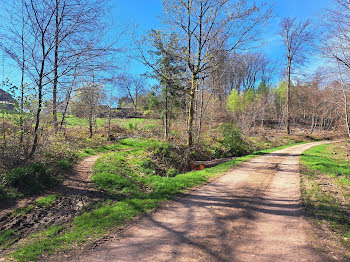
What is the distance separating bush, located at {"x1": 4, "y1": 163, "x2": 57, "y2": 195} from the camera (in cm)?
544

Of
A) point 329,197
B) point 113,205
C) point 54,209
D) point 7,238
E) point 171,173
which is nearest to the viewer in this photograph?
point 7,238

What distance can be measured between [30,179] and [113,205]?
2.95 metres

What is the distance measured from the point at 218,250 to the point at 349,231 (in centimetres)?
288

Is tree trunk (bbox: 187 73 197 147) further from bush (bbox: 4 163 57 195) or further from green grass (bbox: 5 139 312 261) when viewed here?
bush (bbox: 4 163 57 195)

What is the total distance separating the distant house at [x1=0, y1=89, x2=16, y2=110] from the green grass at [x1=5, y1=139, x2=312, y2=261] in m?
3.53

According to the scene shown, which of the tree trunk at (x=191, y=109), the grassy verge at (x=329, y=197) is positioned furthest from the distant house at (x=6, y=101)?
the grassy verge at (x=329, y=197)

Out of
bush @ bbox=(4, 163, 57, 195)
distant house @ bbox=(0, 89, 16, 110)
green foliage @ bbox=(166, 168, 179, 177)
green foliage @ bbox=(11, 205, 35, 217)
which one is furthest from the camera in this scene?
green foliage @ bbox=(166, 168, 179, 177)

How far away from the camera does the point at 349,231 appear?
3785mm

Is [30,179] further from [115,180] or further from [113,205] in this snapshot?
[113,205]

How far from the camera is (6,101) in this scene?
608 centimetres

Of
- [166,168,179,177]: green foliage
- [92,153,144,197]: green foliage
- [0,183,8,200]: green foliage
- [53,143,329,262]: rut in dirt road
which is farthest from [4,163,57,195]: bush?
[166,168,179,177]: green foliage

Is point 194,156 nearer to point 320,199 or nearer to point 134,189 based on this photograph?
point 134,189

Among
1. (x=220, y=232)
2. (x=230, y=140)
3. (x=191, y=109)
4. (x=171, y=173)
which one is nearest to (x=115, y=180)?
(x=171, y=173)

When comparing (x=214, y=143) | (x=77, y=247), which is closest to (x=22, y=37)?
(x=77, y=247)
